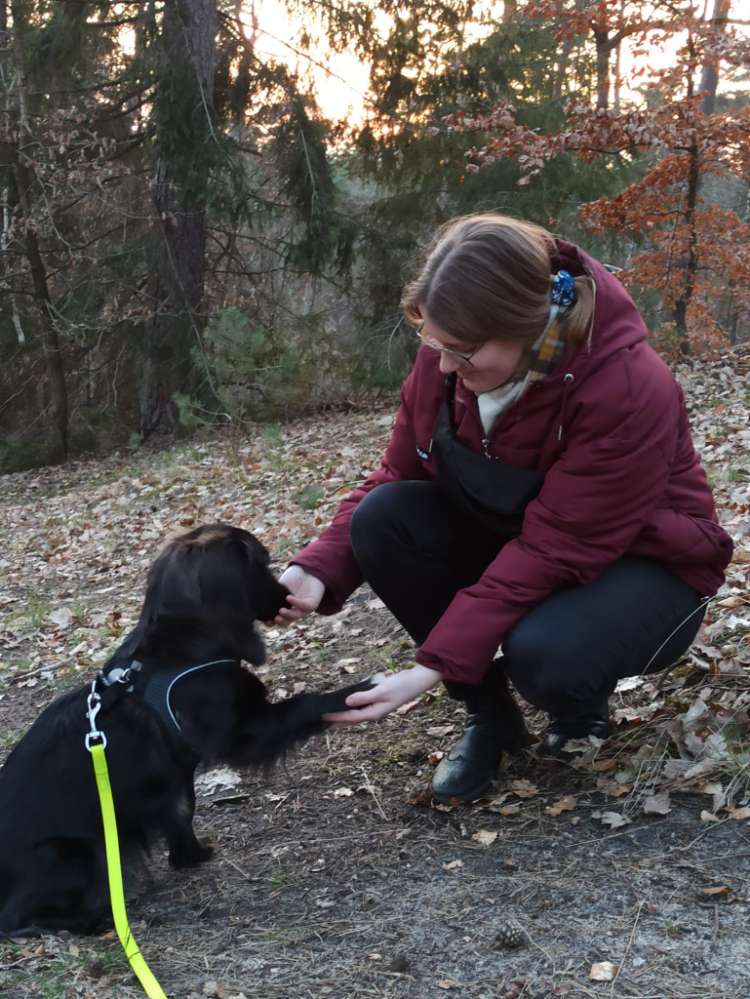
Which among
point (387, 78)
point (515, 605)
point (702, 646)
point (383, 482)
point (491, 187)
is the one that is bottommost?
point (702, 646)

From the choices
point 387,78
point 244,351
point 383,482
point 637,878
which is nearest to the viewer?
point 637,878

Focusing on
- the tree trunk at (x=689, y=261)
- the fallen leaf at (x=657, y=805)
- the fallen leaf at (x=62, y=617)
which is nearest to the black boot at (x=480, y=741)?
the fallen leaf at (x=657, y=805)

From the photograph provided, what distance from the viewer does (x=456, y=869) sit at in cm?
267

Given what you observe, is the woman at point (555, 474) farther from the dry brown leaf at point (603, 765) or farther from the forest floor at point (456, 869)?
the forest floor at point (456, 869)

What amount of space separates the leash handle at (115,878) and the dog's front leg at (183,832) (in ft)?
0.65

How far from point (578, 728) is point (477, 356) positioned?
1.29 meters

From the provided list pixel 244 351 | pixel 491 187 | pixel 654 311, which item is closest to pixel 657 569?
pixel 244 351

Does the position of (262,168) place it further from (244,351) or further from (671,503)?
(671,503)

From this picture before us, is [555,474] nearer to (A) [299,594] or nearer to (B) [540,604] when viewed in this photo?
(B) [540,604]

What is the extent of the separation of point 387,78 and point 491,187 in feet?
6.56

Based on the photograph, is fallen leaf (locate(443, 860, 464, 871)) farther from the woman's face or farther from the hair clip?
the hair clip

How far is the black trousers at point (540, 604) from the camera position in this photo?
Answer: 2.63 m

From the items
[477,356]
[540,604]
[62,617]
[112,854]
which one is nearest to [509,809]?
[540,604]

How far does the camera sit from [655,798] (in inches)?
107
